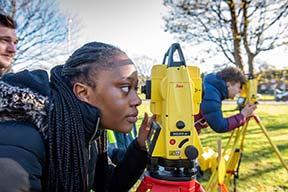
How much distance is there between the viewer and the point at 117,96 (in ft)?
3.47

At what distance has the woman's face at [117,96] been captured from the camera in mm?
1046

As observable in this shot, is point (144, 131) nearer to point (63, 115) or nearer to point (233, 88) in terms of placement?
point (63, 115)

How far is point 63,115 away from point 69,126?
0.04m

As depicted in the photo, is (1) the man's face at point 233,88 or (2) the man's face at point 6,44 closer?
(2) the man's face at point 6,44

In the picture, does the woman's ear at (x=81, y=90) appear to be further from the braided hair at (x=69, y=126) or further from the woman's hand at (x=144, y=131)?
the woman's hand at (x=144, y=131)

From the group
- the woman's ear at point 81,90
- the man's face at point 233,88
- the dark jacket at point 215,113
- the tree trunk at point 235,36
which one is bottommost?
the dark jacket at point 215,113

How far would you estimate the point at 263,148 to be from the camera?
20.0ft

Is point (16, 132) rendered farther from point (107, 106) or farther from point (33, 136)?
point (107, 106)

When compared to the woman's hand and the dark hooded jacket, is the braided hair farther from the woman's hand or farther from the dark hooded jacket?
the woman's hand

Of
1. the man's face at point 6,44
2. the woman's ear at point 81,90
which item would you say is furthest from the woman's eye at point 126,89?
the man's face at point 6,44

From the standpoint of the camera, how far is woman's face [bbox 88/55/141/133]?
1046 millimetres

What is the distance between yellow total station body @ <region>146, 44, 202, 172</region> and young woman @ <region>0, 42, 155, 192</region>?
0.30ft

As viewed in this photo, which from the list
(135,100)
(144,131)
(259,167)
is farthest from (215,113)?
(259,167)

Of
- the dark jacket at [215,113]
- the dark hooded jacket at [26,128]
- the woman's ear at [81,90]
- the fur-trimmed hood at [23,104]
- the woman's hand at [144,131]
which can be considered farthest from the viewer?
the dark jacket at [215,113]
